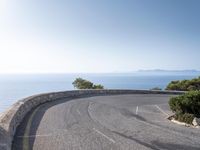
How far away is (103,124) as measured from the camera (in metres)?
13.2

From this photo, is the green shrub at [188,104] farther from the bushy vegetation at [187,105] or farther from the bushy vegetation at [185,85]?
the bushy vegetation at [185,85]

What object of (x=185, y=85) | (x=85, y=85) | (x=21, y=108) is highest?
(x=185, y=85)

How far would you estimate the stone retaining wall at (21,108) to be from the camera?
8294 millimetres

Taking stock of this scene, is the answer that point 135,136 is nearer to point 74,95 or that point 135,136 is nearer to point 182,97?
point 182,97

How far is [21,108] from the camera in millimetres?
14789

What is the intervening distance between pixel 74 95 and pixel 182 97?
16087 mm

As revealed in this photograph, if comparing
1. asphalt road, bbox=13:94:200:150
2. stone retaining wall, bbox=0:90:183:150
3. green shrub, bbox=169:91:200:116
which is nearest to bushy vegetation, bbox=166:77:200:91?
stone retaining wall, bbox=0:90:183:150

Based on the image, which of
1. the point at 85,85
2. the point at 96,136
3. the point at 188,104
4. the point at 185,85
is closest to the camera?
the point at 96,136

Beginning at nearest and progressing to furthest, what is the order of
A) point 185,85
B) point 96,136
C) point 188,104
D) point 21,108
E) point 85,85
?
point 96,136, point 21,108, point 188,104, point 185,85, point 85,85

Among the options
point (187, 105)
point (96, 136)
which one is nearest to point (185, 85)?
point (187, 105)

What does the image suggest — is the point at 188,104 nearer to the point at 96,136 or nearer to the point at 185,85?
the point at 96,136

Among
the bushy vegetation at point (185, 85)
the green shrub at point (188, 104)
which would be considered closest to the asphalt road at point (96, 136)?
the green shrub at point (188, 104)

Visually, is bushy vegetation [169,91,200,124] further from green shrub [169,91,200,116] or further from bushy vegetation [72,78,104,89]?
bushy vegetation [72,78,104,89]

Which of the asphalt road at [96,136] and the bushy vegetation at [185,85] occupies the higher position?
the bushy vegetation at [185,85]
